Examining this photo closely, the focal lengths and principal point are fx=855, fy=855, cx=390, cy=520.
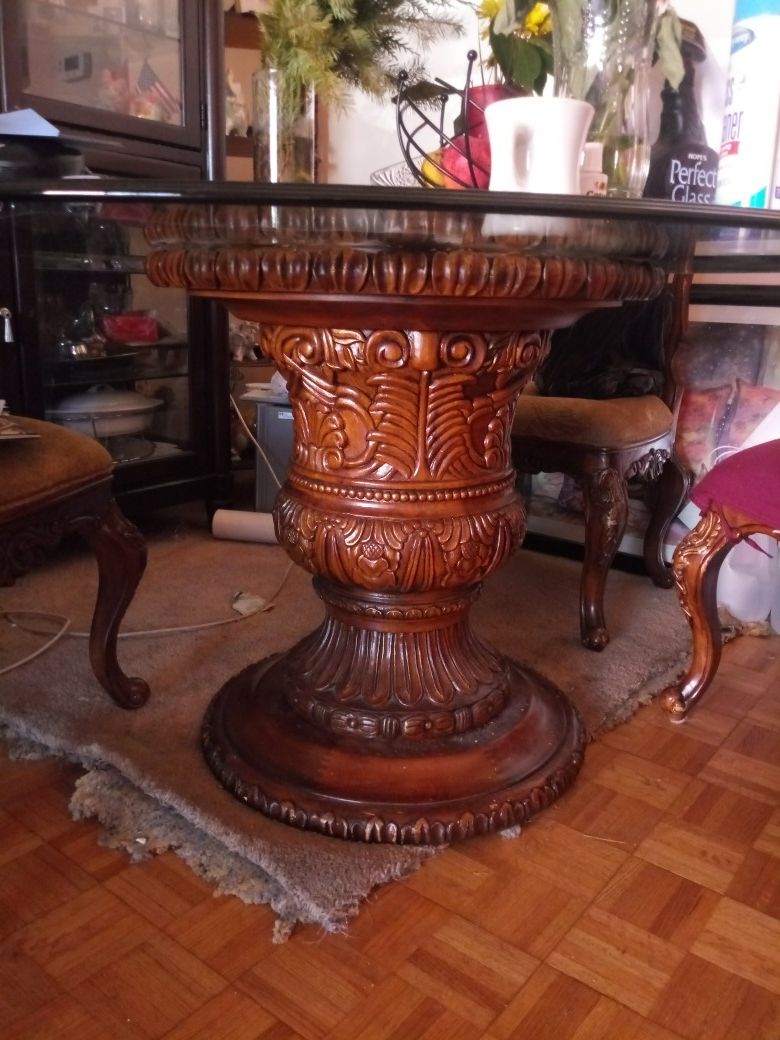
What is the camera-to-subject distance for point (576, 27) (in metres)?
1.04

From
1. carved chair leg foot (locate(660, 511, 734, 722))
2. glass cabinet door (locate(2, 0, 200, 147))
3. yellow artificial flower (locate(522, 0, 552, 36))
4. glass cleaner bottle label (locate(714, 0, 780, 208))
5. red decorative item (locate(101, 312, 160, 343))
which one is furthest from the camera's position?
red decorative item (locate(101, 312, 160, 343))

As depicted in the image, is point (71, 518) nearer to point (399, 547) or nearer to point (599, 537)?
point (399, 547)

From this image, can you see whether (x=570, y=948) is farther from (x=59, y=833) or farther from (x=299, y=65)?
(x=299, y=65)

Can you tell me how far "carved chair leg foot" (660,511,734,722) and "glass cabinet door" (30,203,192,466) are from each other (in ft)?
4.20

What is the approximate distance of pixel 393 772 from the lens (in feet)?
3.53

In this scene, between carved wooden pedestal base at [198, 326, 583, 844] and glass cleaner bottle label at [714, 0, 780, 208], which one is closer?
carved wooden pedestal base at [198, 326, 583, 844]

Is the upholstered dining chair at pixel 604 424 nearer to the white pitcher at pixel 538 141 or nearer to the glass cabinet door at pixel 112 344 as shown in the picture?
the white pitcher at pixel 538 141

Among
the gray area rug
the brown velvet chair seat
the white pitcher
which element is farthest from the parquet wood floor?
the white pitcher

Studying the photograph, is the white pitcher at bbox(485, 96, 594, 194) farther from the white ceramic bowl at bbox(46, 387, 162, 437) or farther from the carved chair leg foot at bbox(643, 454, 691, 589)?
the white ceramic bowl at bbox(46, 387, 162, 437)

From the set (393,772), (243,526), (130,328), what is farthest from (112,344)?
(393,772)

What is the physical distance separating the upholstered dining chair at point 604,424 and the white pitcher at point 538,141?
644 millimetres

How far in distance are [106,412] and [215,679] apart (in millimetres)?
875

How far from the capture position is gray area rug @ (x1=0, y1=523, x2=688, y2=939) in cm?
99

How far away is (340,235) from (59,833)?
2.59 ft
